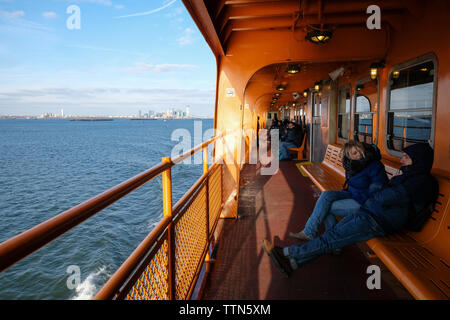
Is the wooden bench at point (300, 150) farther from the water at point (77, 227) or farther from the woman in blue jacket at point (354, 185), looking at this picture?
the water at point (77, 227)

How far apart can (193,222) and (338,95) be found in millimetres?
6205

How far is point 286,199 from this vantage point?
17.6ft

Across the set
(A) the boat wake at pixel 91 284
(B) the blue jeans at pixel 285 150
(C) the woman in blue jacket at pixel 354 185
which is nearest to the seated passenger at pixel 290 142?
(B) the blue jeans at pixel 285 150

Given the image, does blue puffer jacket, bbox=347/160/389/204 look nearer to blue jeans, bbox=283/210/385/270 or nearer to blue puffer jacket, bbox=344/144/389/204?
blue puffer jacket, bbox=344/144/389/204

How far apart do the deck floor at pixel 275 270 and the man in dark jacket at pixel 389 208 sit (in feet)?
0.75

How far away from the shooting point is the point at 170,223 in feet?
5.90

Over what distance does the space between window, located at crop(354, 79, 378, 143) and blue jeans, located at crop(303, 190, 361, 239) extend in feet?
8.22

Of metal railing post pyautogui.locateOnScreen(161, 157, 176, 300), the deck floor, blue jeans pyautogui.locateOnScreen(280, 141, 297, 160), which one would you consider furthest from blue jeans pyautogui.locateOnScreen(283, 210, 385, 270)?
blue jeans pyautogui.locateOnScreen(280, 141, 297, 160)

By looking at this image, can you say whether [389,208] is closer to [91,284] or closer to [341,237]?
[341,237]

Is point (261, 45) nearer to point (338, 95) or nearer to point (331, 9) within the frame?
point (331, 9)

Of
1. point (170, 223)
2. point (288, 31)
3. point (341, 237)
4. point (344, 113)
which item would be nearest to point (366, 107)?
point (344, 113)
